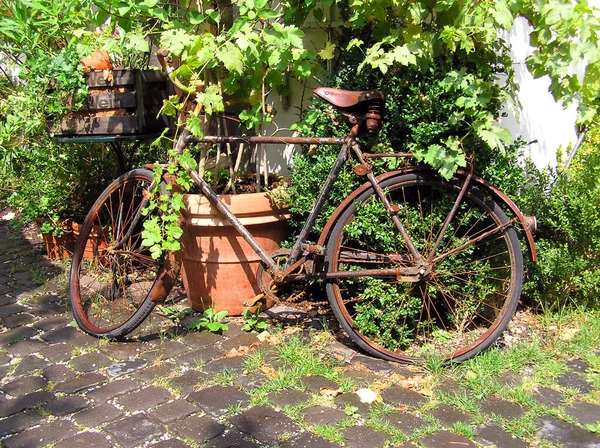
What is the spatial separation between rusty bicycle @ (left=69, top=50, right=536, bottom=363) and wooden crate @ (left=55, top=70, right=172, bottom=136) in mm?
397

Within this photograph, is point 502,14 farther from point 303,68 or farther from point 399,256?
point 399,256

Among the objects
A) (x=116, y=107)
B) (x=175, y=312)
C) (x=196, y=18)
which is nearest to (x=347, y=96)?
(x=196, y=18)

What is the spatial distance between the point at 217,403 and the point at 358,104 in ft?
5.52

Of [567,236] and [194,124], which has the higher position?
[194,124]

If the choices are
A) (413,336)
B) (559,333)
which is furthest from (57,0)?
(559,333)

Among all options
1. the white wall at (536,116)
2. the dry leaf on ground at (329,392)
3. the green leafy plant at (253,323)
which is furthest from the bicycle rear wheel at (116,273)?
the white wall at (536,116)

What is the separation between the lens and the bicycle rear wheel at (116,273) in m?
3.72

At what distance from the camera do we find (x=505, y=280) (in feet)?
11.2

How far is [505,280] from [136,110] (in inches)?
97.5

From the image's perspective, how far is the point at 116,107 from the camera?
13.0ft

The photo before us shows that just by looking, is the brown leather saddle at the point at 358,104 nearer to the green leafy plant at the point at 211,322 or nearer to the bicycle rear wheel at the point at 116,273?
the bicycle rear wheel at the point at 116,273

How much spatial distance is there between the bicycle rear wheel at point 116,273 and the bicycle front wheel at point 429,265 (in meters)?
1.18

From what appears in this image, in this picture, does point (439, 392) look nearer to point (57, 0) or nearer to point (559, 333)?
point (559, 333)

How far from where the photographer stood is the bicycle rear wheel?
3.72 metres
